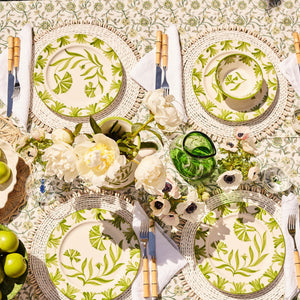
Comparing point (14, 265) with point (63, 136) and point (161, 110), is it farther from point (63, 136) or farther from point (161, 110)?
point (161, 110)

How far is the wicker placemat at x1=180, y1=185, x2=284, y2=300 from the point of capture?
1.14m

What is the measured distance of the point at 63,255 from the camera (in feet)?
3.77

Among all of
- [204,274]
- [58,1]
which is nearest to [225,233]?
[204,274]

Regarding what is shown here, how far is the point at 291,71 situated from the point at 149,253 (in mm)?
821

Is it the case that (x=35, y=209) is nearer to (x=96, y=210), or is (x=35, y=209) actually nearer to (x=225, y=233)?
(x=96, y=210)

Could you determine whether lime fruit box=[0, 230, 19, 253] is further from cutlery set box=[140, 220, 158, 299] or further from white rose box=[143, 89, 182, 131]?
white rose box=[143, 89, 182, 131]

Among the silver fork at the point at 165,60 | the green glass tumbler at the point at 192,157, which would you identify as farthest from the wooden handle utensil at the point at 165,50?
the green glass tumbler at the point at 192,157

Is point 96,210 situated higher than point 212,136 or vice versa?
point 212,136

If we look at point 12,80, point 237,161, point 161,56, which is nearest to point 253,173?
point 237,161

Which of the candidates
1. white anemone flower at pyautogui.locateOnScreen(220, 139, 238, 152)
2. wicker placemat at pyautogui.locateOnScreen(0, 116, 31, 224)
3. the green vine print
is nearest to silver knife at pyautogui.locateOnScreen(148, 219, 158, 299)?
the green vine print

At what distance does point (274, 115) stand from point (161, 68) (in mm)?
442

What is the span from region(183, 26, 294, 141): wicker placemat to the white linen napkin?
0.79 feet

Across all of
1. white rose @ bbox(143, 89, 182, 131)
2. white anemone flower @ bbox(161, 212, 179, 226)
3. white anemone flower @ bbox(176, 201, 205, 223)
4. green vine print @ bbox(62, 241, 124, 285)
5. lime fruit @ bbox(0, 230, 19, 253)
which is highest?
white rose @ bbox(143, 89, 182, 131)

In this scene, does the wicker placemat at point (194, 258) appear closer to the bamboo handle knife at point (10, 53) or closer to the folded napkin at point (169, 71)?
the folded napkin at point (169, 71)
